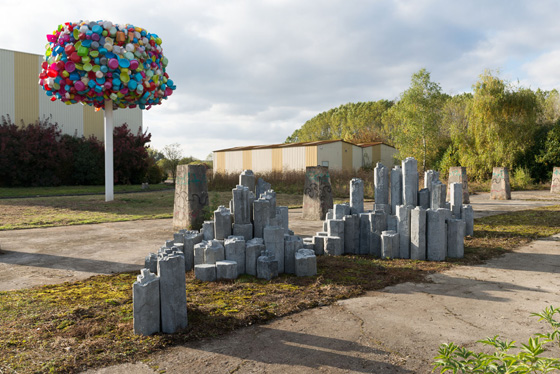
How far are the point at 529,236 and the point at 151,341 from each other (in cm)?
780

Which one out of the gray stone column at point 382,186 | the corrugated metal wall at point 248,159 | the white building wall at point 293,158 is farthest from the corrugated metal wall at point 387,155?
the gray stone column at point 382,186

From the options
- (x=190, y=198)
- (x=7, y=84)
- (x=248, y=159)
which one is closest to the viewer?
(x=190, y=198)

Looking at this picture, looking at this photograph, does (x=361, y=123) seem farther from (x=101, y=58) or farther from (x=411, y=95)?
(x=101, y=58)

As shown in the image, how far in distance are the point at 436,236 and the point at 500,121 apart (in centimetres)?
2459

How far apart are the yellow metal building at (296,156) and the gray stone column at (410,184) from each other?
1874 cm

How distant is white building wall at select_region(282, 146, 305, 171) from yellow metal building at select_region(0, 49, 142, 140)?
15.0 meters

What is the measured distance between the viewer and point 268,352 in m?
2.95

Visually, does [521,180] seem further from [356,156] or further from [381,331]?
[381,331]

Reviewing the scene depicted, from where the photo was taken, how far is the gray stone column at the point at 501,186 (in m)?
17.3

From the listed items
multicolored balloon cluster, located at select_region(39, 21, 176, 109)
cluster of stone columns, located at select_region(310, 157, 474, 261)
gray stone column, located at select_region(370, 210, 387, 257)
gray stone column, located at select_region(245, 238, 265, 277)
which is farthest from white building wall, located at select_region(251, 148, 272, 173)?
gray stone column, located at select_region(245, 238, 265, 277)

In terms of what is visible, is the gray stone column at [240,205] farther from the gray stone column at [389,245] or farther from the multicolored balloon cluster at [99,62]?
the multicolored balloon cluster at [99,62]

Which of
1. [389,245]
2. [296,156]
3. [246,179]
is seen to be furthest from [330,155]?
[246,179]

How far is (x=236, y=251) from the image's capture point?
499cm

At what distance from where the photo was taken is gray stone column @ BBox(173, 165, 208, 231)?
30.0ft
